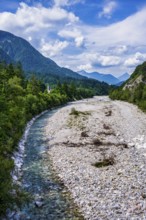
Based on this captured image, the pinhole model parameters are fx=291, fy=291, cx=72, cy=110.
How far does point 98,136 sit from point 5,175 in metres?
25.5

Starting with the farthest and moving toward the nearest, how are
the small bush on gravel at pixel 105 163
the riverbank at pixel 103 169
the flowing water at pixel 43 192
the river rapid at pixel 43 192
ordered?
1. the small bush on gravel at pixel 105 163
2. the riverbank at pixel 103 169
3. the flowing water at pixel 43 192
4. the river rapid at pixel 43 192

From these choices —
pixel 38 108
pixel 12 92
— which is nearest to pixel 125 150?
pixel 12 92

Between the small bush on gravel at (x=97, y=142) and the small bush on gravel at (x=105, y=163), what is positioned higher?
the small bush on gravel at (x=97, y=142)

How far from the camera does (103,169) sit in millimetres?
27328

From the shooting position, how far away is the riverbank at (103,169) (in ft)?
64.6

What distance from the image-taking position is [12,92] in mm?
60031

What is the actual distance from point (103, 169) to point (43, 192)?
695 cm

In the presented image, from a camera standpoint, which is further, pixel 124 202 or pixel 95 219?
pixel 124 202

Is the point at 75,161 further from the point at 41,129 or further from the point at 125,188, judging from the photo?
the point at 41,129

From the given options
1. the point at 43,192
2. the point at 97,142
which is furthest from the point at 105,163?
the point at 97,142

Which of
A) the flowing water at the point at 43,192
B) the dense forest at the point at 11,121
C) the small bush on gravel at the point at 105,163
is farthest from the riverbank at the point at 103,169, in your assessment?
the dense forest at the point at 11,121

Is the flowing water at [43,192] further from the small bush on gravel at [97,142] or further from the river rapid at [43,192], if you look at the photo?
the small bush on gravel at [97,142]

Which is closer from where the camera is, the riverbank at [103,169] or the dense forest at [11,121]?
the dense forest at [11,121]

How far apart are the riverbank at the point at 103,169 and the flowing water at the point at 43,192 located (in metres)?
0.69
